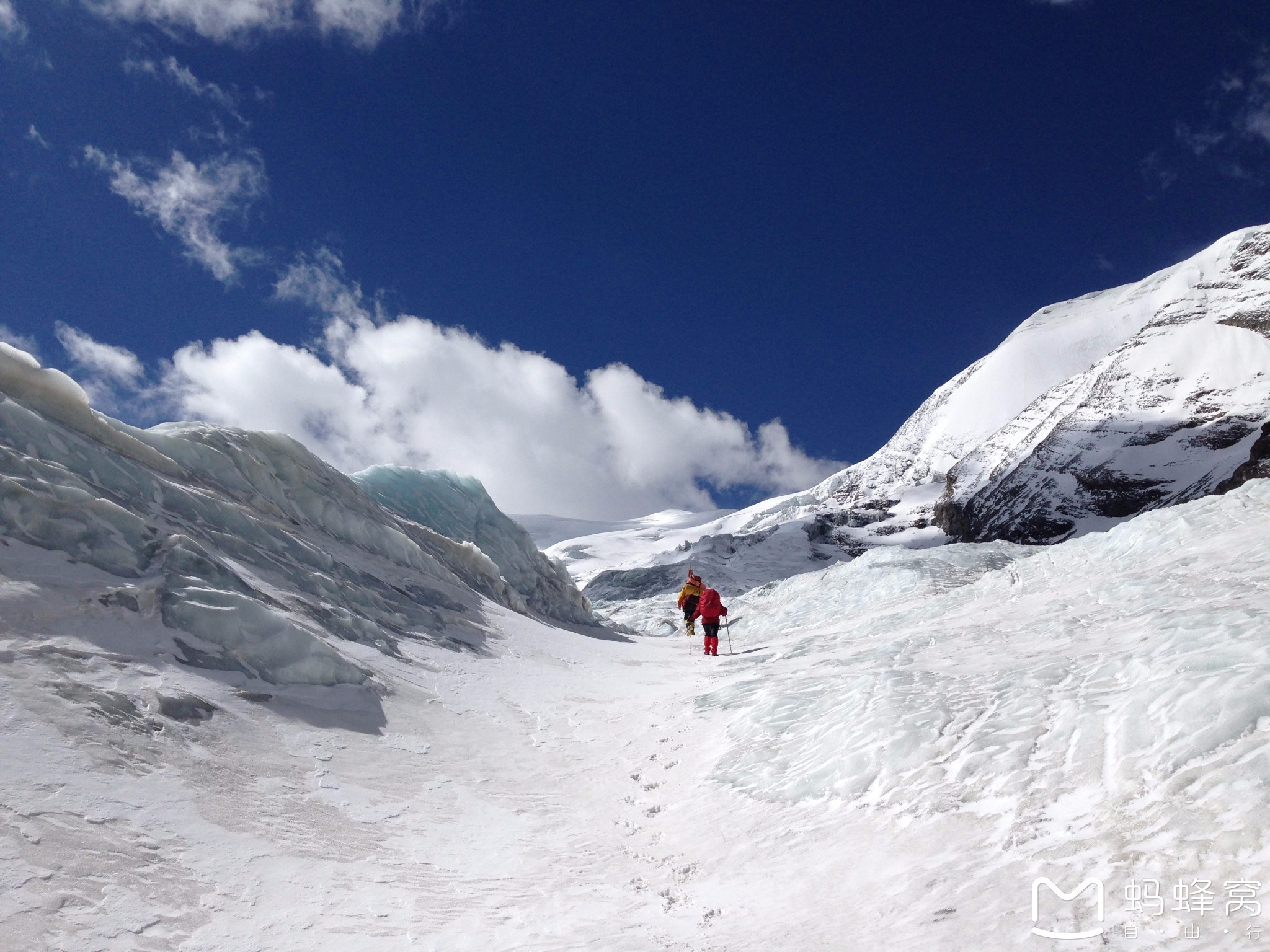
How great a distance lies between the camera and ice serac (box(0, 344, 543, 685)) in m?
8.13

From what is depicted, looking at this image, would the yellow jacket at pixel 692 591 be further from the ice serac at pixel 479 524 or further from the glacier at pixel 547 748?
the ice serac at pixel 479 524

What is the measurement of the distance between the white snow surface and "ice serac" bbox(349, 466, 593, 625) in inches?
740

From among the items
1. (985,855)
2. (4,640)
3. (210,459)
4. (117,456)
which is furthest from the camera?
(210,459)

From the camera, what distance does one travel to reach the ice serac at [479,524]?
1114 inches

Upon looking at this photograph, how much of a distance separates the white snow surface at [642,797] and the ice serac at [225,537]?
0.44 metres

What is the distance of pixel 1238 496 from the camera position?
15.5 metres

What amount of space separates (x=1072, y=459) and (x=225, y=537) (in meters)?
122

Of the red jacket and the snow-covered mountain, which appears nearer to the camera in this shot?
the red jacket

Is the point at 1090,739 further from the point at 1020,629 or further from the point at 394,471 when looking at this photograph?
the point at 394,471

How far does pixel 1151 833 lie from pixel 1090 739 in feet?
3.82

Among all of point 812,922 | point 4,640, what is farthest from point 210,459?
point 812,922

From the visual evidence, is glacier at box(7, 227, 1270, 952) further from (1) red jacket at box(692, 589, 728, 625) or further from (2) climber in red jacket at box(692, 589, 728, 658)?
(1) red jacket at box(692, 589, 728, 625)

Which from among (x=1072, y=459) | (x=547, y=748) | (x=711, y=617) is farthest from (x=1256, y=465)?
(x=547, y=748)

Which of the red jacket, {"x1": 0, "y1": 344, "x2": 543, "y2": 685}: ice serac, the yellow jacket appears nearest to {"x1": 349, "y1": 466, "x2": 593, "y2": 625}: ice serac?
the yellow jacket
